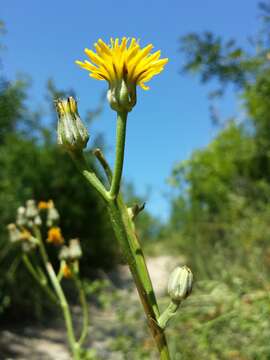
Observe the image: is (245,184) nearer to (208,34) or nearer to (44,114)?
(208,34)

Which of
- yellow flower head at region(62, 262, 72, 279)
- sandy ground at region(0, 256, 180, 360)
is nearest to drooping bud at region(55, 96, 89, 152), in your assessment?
yellow flower head at region(62, 262, 72, 279)

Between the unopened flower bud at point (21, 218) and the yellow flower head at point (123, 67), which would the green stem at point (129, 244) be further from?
the unopened flower bud at point (21, 218)

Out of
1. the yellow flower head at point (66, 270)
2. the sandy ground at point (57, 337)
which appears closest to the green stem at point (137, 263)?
the yellow flower head at point (66, 270)

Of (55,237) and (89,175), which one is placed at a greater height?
(89,175)

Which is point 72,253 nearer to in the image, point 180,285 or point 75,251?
point 75,251

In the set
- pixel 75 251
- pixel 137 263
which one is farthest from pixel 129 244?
pixel 75 251

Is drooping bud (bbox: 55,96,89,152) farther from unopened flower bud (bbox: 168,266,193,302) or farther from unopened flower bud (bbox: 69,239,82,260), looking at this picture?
unopened flower bud (bbox: 69,239,82,260)
